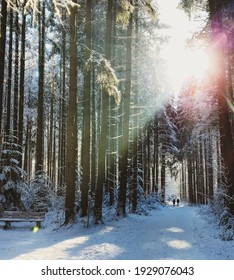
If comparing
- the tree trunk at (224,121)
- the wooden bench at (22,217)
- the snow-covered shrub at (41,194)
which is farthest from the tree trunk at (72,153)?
the tree trunk at (224,121)

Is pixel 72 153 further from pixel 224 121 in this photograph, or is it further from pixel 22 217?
pixel 224 121

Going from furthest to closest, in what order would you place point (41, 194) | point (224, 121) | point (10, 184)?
point (41, 194) → point (10, 184) → point (224, 121)

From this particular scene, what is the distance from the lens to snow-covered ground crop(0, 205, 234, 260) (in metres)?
8.05

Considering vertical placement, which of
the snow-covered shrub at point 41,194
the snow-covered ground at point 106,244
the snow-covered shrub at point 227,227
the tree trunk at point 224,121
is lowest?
the snow-covered ground at point 106,244

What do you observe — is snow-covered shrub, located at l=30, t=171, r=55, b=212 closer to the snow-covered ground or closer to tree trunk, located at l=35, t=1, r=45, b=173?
tree trunk, located at l=35, t=1, r=45, b=173

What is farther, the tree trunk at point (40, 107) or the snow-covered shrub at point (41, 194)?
the tree trunk at point (40, 107)

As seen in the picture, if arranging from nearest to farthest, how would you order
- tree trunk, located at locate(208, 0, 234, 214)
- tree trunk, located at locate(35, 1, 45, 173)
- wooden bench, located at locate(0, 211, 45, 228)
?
tree trunk, located at locate(208, 0, 234, 214), wooden bench, located at locate(0, 211, 45, 228), tree trunk, located at locate(35, 1, 45, 173)

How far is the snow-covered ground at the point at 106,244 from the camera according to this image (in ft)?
26.4

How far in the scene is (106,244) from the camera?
9.50 metres

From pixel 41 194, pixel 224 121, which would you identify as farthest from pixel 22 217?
pixel 224 121

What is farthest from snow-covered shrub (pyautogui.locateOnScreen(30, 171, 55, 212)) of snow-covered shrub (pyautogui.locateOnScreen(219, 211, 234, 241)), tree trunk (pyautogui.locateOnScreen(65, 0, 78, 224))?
snow-covered shrub (pyautogui.locateOnScreen(219, 211, 234, 241))

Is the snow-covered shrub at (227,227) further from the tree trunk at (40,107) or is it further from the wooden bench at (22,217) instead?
the tree trunk at (40,107)
